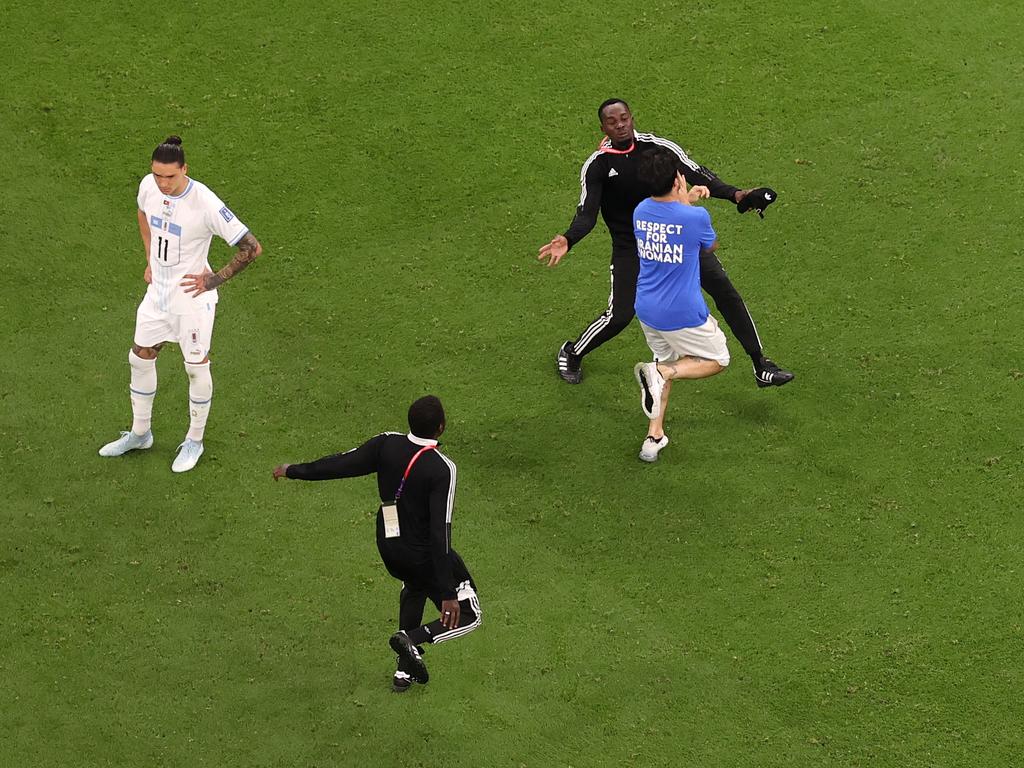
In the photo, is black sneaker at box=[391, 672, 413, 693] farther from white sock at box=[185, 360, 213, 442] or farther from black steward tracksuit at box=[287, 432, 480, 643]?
white sock at box=[185, 360, 213, 442]

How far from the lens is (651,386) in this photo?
805 cm

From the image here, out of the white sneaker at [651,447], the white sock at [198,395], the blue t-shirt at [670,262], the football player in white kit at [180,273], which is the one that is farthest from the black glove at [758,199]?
the white sock at [198,395]

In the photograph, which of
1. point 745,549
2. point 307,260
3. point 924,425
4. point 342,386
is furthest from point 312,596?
point 924,425

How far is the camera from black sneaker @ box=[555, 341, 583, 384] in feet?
29.6

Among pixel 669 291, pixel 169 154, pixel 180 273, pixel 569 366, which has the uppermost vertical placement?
pixel 169 154

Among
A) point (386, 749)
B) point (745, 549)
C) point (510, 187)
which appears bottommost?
point (386, 749)

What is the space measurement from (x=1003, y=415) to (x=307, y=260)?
4.99 m

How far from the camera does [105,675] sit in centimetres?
710

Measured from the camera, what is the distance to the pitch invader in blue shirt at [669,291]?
299 inches

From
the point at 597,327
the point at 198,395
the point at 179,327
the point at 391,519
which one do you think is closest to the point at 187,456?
the point at 198,395

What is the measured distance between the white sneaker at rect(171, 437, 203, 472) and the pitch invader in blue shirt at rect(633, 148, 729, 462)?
2781mm

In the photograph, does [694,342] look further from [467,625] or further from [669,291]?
[467,625]

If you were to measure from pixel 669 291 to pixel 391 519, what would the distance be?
8.03 feet

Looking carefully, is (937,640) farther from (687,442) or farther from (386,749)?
(386,749)
